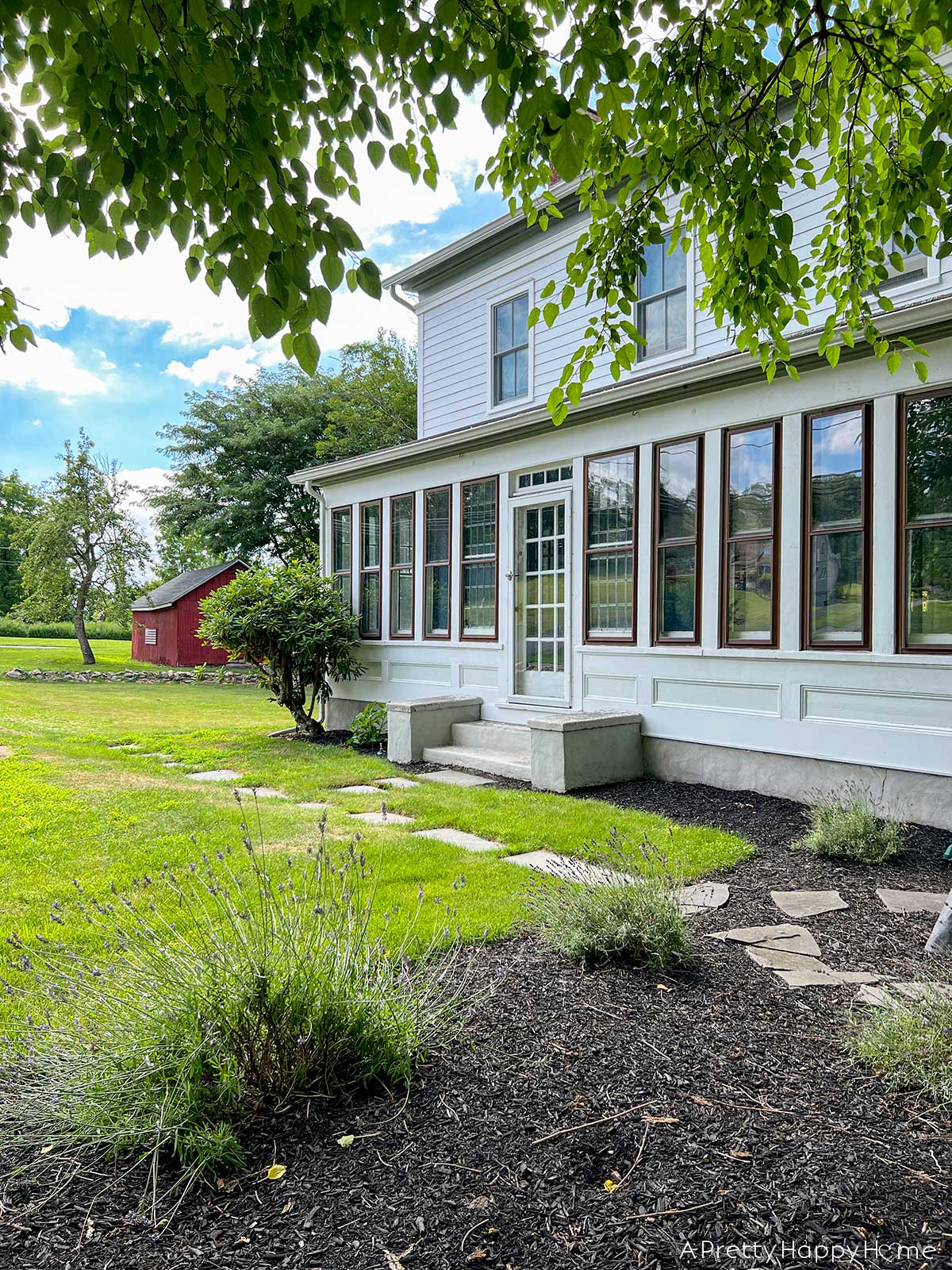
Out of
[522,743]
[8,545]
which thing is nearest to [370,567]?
[522,743]

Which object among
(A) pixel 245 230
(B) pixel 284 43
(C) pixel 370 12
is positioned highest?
(B) pixel 284 43

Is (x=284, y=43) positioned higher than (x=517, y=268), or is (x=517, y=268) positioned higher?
(x=517, y=268)

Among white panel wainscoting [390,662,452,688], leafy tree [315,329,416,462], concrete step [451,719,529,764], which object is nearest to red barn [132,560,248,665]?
leafy tree [315,329,416,462]

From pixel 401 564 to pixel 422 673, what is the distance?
1.53 meters

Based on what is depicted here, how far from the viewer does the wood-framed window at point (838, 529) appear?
5953mm

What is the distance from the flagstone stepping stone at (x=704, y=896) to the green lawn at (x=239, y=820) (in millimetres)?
222

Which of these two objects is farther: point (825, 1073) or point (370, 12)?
point (825, 1073)

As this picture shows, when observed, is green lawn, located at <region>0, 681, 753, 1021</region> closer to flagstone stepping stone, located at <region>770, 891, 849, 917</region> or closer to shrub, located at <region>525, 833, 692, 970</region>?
shrub, located at <region>525, 833, 692, 970</region>

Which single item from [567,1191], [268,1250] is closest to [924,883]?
[567,1191]

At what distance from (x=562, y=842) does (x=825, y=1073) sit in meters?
2.89

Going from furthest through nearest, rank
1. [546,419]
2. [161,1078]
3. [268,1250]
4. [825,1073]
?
[546,419], [825,1073], [161,1078], [268,1250]

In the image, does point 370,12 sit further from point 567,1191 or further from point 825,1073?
point 825,1073

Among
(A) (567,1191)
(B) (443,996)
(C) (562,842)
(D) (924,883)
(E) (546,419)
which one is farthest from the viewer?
(E) (546,419)

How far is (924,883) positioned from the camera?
4.43 meters
